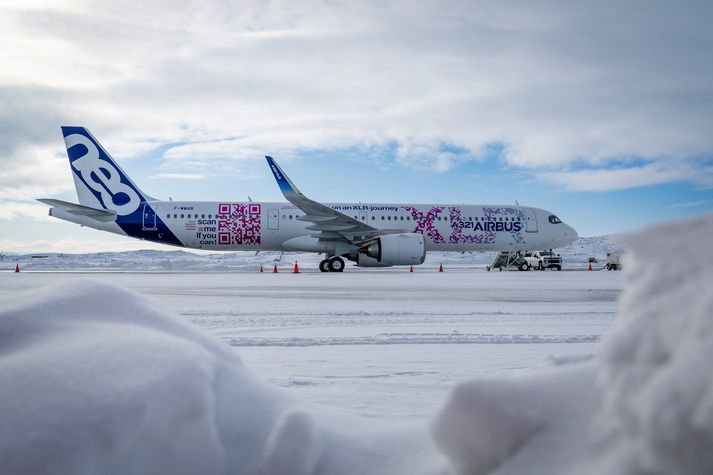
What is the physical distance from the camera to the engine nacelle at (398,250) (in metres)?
17.7

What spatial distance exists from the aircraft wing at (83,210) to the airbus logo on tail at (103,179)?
402 millimetres

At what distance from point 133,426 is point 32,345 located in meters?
0.38

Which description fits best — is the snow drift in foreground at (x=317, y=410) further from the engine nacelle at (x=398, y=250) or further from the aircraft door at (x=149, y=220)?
the aircraft door at (x=149, y=220)

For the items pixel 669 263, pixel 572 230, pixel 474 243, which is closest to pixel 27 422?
pixel 669 263

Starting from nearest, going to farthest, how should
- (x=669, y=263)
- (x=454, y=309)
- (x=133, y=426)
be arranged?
(x=669, y=263)
(x=133, y=426)
(x=454, y=309)

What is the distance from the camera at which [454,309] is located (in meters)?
6.24

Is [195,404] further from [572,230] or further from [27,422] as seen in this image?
[572,230]

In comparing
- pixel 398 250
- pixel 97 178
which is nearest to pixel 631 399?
pixel 398 250

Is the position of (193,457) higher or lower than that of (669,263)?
lower

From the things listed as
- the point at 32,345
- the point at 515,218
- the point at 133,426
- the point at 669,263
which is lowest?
the point at 133,426

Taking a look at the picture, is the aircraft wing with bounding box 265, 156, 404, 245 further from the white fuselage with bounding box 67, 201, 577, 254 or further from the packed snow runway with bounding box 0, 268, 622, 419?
the packed snow runway with bounding box 0, 268, 622, 419

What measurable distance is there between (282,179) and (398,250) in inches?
236

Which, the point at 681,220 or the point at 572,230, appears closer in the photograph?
the point at 681,220

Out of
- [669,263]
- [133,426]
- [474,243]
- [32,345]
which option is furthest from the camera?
[474,243]
